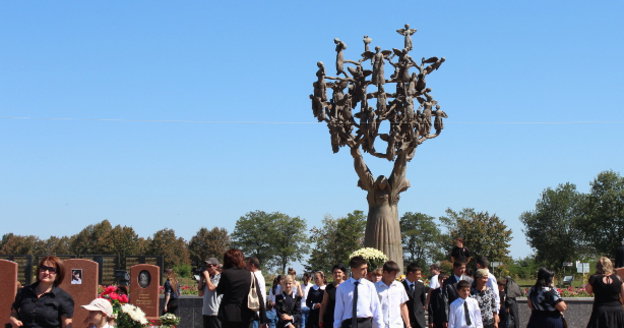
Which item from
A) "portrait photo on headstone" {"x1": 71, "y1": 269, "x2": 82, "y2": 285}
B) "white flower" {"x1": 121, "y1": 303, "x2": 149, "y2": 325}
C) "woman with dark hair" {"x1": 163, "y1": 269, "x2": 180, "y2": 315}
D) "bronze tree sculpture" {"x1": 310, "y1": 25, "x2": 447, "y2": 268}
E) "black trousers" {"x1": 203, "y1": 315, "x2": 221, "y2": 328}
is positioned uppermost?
"bronze tree sculpture" {"x1": 310, "y1": 25, "x2": 447, "y2": 268}

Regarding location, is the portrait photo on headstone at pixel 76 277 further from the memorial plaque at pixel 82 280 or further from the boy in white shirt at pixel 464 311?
the boy in white shirt at pixel 464 311

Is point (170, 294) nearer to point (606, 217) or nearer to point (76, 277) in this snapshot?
point (76, 277)

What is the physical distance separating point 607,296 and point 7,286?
1057cm

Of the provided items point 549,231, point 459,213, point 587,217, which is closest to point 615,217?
point 587,217

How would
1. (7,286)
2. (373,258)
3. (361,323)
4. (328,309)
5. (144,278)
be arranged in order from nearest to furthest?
(361,323) → (328,309) → (373,258) → (7,286) → (144,278)

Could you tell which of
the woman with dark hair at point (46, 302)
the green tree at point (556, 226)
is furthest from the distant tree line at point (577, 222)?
the woman with dark hair at point (46, 302)

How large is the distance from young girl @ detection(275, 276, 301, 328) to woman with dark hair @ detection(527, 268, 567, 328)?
527 cm

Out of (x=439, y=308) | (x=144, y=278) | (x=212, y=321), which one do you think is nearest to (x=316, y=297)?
(x=212, y=321)

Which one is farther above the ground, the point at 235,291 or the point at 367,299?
the point at 235,291

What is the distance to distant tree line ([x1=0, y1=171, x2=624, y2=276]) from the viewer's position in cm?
7131

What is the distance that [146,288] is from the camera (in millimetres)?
20359

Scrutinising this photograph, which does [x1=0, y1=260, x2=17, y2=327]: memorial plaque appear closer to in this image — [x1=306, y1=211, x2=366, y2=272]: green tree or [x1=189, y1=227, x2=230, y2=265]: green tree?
[x1=306, y1=211, x2=366, y2=272]: green tree

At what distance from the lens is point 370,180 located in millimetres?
22609

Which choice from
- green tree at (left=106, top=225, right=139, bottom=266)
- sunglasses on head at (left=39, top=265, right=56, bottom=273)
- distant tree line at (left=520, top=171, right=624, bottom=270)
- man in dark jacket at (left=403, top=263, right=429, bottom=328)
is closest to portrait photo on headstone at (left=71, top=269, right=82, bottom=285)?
man in dark jacket at (left=403, top=263, right=429, bottom=328)
